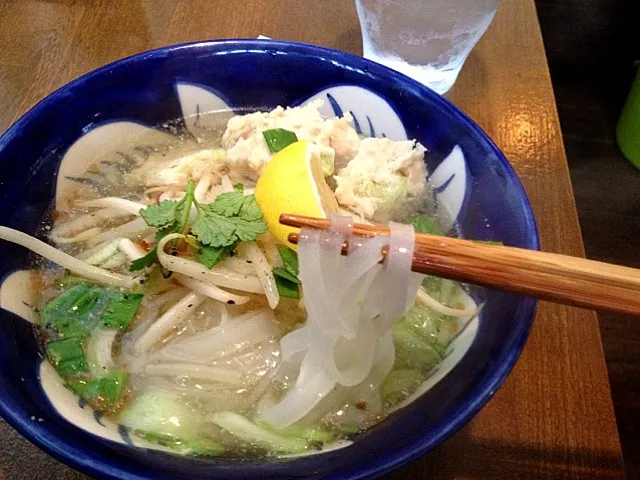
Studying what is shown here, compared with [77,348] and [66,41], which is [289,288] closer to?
[77,348]

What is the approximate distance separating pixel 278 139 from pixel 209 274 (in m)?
Answer: 0.32

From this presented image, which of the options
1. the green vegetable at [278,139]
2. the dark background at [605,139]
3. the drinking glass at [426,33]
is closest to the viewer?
the green vegetable at [278,139]

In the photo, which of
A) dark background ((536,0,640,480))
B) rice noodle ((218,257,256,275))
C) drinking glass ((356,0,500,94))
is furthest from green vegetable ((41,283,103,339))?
dark background ((536,0,640,480))

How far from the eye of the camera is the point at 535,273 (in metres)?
0.60

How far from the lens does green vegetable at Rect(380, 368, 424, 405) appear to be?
0.81 meters

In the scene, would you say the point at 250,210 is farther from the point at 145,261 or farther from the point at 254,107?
the point at 254,107

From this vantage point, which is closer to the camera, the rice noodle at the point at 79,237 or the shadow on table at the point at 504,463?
the shadow on table at the point at 504,463

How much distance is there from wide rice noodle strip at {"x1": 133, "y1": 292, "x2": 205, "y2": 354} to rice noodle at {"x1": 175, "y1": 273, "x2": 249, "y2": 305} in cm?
2

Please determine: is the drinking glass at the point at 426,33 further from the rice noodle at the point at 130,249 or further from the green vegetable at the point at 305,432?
the green vegetable at the point at 305,432

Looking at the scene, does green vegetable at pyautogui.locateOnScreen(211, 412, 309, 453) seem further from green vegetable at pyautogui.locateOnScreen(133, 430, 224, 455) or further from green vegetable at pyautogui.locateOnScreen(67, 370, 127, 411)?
green vegetable at pyautogui.locateOnScreen(67, 370, 127, 411)

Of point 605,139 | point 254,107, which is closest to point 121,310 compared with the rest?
point 254,107

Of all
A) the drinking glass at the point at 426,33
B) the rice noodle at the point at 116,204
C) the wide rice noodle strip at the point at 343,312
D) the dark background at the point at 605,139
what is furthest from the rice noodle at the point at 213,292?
the dark background at the point at 605,139

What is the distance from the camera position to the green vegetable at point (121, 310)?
2.97 ft

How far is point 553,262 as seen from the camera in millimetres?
601
